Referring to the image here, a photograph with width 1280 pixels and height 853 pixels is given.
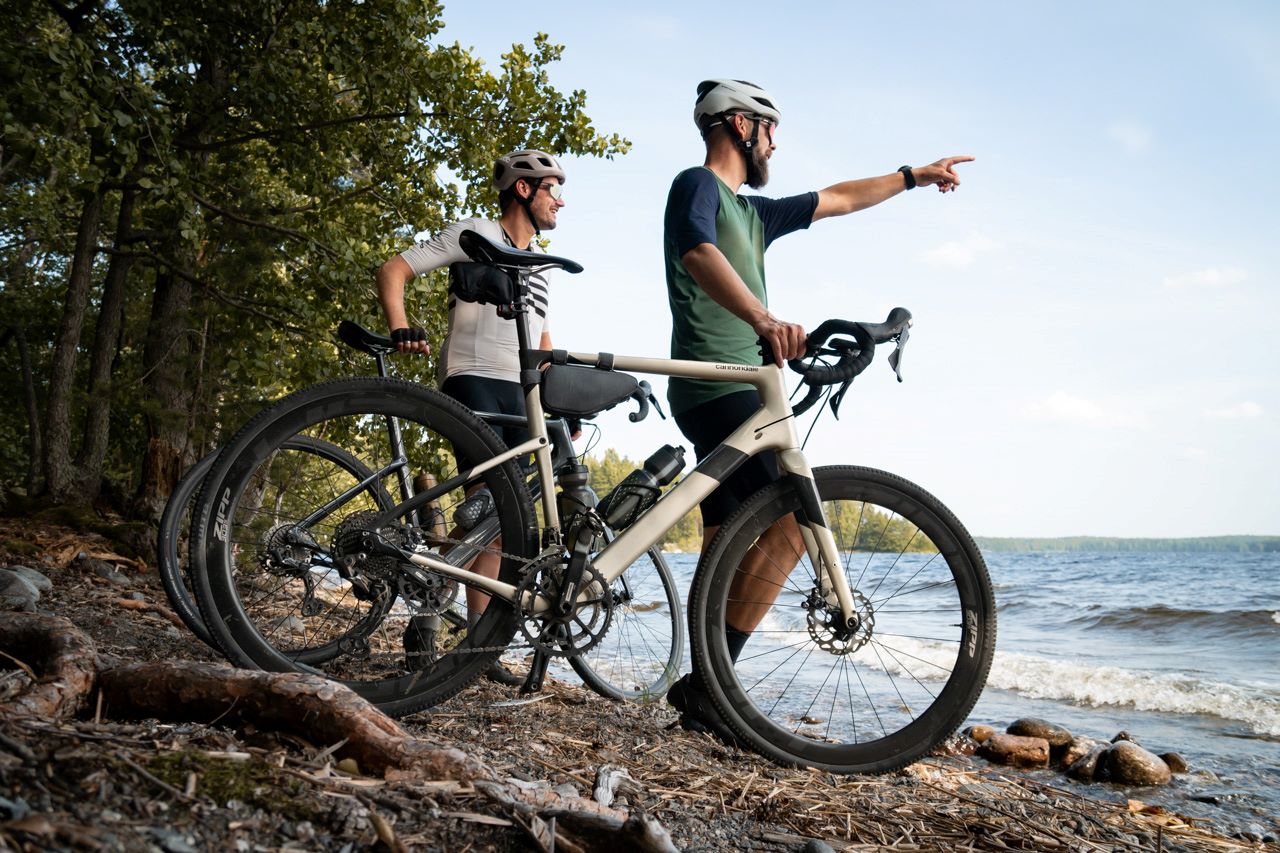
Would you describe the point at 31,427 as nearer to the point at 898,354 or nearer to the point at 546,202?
the point at 546,202

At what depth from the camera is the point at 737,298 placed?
10.5 ft

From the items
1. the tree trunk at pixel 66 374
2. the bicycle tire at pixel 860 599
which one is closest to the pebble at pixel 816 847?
the bicycle tire at pixel 860 599

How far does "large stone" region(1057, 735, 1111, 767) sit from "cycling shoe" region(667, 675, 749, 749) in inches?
141

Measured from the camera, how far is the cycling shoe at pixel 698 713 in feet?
10.2

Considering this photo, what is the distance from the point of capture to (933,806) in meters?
2.65

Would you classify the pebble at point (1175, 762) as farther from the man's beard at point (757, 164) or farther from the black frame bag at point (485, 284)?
the black frame bag at point (485, 284)

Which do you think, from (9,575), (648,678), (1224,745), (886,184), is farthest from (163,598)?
(1224,745)

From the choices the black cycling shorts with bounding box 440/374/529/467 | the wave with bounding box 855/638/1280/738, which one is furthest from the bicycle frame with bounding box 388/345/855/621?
the wave with bounding box 855/638/1280/738

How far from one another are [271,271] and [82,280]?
172 cm

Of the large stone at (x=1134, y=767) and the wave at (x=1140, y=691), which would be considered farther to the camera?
the wave at (x=1140, y=691)

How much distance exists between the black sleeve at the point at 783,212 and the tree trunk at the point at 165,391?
21.7ft

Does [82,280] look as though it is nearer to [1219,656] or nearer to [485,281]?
[485,281]

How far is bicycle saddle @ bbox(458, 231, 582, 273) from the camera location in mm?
2988

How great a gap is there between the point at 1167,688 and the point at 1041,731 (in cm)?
328
